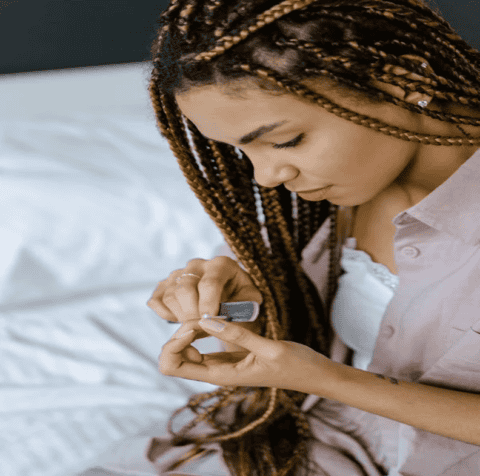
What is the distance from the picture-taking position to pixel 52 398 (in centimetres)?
92

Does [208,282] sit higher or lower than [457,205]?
lower

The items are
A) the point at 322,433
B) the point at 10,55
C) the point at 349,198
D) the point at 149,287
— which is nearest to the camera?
the point at 349,198

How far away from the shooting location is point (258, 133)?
0.54 m

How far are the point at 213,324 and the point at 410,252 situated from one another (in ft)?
0.96

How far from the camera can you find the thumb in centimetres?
53

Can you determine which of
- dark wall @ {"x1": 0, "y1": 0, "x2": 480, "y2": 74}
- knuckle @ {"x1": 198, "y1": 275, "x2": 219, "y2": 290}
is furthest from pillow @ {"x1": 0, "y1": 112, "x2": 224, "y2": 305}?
knuckle @ {"x1": 198, "y1": 275, "x2": 219, "y2": 290}

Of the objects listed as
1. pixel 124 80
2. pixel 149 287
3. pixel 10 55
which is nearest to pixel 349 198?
pixel 149 287

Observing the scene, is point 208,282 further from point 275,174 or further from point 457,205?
point 457,205

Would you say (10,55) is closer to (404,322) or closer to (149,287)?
(149,287)

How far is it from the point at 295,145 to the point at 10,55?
4.40 feet

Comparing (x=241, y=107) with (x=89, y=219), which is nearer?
(x=241, y=107)

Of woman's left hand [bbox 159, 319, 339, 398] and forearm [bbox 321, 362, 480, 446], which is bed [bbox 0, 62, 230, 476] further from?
forearm [bbox 321, 362, 480, 446]

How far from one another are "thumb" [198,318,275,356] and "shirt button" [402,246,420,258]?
0.24 metres

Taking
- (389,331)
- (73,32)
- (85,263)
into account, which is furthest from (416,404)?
(73,32)
